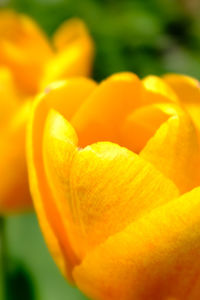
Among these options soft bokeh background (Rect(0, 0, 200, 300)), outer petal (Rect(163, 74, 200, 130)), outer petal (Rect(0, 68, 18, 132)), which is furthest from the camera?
soft bokeh background (Rect(0, 0, 200, 300))

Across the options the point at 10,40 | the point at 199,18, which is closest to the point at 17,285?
the point at 10,40

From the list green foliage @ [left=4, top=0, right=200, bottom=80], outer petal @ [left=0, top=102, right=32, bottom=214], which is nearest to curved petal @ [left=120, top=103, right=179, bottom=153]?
outer petal @ [left=0, top=102, right=32, bottom=214]

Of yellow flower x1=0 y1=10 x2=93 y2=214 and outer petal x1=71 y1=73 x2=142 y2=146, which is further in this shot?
yellow flower x1=0 y1=10 x2=93 y2=214

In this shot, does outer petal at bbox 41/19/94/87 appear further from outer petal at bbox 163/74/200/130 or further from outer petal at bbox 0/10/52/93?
outer petal at bbox 163/74/200/130

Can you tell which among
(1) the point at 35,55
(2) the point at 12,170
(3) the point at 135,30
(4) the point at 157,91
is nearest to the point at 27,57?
(1) the point at 35,55

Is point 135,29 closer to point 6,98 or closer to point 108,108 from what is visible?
point 6,98

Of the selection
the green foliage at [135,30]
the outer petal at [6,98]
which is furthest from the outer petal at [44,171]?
the green foliage at [135,30]
